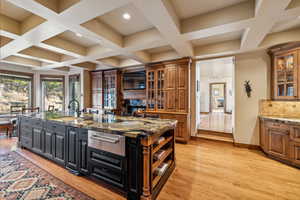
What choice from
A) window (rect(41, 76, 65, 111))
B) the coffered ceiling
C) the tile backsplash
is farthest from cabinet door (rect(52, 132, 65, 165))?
window (rect(41, 76, 65, 111))

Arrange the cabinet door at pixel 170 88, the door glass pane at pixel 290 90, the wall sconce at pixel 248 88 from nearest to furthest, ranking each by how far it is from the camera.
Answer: the door glass pane at pixel 290 90 < the wall sconce at pixel 248 88 < the cabinet door at pixel 170 88

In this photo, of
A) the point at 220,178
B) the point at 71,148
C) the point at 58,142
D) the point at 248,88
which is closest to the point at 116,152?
the point at 71,148

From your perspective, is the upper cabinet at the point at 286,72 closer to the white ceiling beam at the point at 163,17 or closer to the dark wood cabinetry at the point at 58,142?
the white ceiling beam at the point at 163,17

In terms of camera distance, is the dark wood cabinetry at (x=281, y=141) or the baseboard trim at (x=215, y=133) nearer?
the dark wood cabinetry at (x=281, y=141)

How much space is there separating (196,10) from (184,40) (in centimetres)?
61

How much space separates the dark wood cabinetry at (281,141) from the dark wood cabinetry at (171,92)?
180 centimetres

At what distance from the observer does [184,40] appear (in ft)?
9.17

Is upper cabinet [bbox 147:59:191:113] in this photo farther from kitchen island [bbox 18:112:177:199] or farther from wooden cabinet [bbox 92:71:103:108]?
wooden cabinet [bbox 92:71:103:108]

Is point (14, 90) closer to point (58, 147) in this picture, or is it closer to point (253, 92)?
point (58, 147)

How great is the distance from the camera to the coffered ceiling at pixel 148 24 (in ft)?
6.00

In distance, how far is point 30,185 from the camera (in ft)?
6.31

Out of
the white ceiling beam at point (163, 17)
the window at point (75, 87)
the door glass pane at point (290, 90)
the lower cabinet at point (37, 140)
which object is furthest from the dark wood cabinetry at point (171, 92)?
the window at point (75, 87)

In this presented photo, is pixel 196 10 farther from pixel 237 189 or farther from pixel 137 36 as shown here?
pixel 237 189

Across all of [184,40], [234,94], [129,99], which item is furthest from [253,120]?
[129,99]
